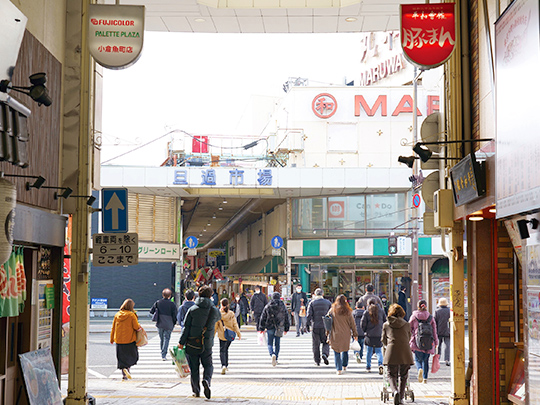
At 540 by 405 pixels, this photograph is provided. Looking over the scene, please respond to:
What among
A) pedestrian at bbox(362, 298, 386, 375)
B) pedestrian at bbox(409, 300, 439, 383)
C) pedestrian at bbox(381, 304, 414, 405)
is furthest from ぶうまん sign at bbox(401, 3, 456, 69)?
pedestrian at bbox(362, 298, 386, 375)

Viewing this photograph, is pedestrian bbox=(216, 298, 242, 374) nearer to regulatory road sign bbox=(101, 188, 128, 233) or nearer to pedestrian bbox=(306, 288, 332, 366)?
pedestrian bbox=(306, 288, 332, 366)

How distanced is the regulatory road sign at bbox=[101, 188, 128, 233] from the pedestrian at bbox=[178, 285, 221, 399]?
5.84 feet

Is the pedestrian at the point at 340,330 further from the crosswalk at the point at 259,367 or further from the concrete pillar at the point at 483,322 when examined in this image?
the concrete pillar at the point at 483,322

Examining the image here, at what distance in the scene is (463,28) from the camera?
10.8 meters

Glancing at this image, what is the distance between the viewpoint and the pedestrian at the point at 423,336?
13414 mm

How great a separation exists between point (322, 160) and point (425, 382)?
75.2 feet

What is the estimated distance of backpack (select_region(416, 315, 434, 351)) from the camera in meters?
13.4

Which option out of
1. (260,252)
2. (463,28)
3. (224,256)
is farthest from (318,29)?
(224,256)

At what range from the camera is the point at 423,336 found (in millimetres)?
13414

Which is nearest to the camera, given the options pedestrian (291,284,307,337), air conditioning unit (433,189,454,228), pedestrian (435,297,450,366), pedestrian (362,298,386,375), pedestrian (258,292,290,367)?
air conditioning unit (433,189,454,228)

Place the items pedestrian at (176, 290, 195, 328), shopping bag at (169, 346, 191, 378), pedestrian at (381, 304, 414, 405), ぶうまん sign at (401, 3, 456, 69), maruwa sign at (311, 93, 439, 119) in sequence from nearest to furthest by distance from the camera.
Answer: ぶうまん sign at (401, 3, 456, 69) < pedestrian at (381, 304, 414, 405) < shopping bag at (169, 346, 191, 378) < pedestrian at (176, 290, 195, 328) < maruwa sign at (311, 93, 439, 119)

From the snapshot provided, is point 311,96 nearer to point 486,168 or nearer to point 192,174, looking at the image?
point 192,174

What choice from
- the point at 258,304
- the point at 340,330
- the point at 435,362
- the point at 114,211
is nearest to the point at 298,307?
the point at 258,304

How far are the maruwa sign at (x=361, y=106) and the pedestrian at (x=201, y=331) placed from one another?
25092mm
